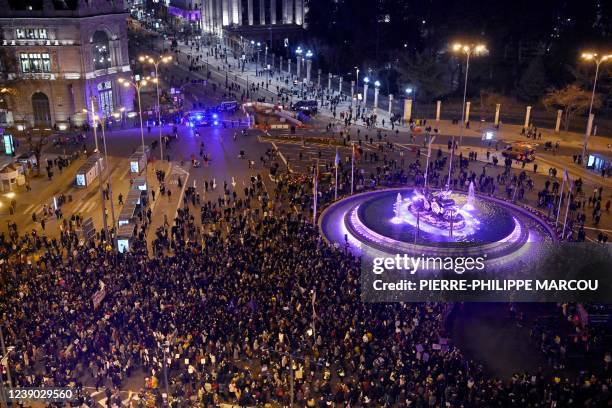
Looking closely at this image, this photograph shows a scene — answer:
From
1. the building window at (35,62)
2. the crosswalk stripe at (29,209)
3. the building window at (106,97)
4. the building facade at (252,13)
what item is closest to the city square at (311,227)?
the building window at (35,62)

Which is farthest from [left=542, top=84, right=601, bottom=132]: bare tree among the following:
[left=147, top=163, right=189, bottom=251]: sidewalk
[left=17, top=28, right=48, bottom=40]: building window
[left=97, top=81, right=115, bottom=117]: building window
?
[left=17, top=28, right=48, bottom=40]: building window

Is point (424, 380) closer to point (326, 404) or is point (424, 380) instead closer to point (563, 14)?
point (326, 404)

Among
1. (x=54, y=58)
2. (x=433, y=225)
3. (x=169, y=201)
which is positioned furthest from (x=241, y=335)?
(x=54, y=58)

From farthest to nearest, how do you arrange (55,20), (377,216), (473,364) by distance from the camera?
(55,20) → (377,216) → (473,364)

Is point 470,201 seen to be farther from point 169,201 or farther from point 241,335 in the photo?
point 241,335

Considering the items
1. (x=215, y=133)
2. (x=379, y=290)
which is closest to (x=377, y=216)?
(x=379, y=290)

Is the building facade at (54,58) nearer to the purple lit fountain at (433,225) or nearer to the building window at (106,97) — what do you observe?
the building window at (106,97)

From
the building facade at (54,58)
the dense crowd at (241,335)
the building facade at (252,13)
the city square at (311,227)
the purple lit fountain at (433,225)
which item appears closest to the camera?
the dense crowd at (241,335)
